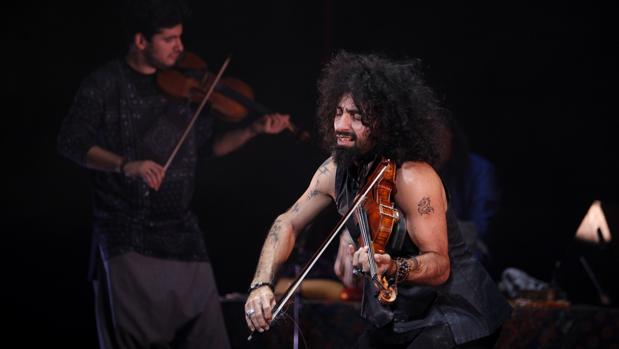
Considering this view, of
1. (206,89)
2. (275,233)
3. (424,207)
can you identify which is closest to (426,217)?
(424,207)

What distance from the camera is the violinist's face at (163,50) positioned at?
5125 millimetres

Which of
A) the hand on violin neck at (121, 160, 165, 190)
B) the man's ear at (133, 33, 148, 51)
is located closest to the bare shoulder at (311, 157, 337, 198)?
the hand on violin neck at (121, 160, 165, 190)

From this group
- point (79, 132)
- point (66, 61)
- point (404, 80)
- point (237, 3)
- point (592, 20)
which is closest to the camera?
point (404, 80)

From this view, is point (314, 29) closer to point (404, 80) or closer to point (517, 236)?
point (517, 236)

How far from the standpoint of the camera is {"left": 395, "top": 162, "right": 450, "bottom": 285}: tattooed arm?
2889mm

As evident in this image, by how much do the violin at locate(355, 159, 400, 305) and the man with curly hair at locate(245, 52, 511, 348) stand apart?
82 mm

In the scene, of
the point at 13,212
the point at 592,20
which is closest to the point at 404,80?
the point at 13,212

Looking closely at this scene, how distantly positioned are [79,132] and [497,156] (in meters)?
2.95

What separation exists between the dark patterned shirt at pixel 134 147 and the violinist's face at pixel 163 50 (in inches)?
4.3

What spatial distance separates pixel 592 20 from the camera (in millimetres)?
6234

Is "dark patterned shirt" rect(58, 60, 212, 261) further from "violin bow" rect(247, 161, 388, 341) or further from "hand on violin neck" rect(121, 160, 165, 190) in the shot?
"violin bow" rect(247, 161, 388, 341)

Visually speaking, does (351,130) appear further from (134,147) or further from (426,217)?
(134,147)

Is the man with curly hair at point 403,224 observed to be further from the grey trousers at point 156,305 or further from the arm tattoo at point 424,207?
the grey trousers at point 156,305

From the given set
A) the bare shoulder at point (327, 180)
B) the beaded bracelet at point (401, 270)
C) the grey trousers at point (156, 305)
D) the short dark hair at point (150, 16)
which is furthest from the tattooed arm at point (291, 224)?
the short dark hair at point (150, 16)
